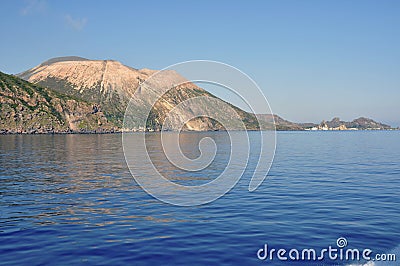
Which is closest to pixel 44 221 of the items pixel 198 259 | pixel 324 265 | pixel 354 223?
pixel 198 259

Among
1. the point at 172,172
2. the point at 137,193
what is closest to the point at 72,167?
the point at 172,172

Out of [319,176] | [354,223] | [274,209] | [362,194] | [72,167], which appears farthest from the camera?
[72,167]

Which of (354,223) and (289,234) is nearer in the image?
(289,234)

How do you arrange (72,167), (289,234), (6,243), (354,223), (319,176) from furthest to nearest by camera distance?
1. (72,167)
2. (319,176)
3. (354,223)
4. (289,234)
5. (6,243)

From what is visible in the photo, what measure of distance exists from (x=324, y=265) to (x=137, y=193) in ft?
93.7

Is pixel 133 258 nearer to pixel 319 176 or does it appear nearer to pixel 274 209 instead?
pixel 274 209

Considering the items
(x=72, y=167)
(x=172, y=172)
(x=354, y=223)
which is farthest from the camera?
(x=72, y=167)

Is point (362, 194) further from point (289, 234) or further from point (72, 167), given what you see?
point (72, 167)

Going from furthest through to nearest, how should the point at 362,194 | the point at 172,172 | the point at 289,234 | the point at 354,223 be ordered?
the point at 172,172, the point at 362,194, the point at 354,223, the point at 289,234

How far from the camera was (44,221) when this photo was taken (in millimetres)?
32188

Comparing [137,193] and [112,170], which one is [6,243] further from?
[112,170]

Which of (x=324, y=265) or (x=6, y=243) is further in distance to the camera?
(x=6, y=243)

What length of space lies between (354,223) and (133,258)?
1893 centimetres

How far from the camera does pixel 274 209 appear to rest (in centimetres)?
3716
